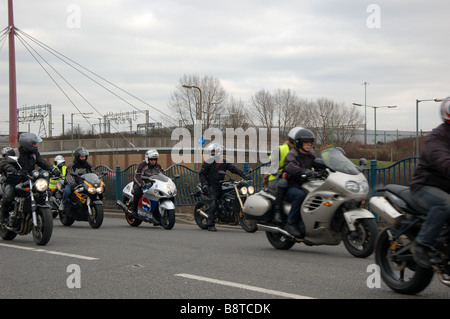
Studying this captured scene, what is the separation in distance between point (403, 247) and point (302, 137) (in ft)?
11.4

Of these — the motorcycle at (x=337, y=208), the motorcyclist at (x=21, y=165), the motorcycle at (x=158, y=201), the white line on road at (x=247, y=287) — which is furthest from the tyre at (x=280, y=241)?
the motorcycle at (x=158, y=201)

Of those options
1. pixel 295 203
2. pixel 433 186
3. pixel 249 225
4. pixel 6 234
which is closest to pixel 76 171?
pixel 6 234

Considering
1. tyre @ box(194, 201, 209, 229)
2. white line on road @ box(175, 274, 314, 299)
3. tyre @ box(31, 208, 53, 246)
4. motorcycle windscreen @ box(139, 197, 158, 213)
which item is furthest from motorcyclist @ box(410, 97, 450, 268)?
motorcycle windscreen @ box(139, 197, 158, 213)

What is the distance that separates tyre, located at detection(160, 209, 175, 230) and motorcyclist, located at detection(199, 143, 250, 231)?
32.4 inches

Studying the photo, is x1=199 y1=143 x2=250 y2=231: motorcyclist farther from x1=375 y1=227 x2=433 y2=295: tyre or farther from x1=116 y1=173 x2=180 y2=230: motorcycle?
x1=375 y1=227 x2=433 y2=295: tyre

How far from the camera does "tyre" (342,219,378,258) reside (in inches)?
288

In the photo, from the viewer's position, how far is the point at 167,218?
12742 millimetres

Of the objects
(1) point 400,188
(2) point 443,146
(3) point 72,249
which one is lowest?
(3) point 72,249

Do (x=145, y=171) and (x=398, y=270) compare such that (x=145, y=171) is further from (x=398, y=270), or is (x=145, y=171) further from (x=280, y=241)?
(x=398, y=270)

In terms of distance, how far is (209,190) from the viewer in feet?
42.0
